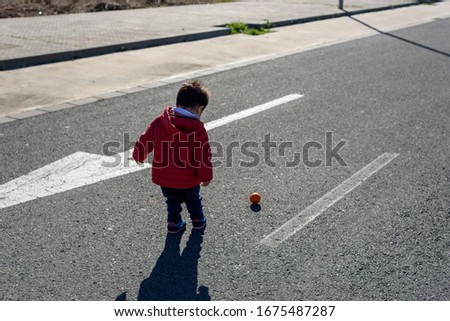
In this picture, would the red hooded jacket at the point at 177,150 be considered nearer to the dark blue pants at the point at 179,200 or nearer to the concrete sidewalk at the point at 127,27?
the dark blue pants at the point at 179,200

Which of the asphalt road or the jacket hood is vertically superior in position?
the jacket hood

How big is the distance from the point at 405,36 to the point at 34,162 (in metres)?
12.1

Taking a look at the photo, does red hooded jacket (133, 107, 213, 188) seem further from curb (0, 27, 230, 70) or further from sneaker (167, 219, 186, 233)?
curb (0, 27, 230, 70)

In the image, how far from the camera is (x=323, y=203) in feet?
17.6

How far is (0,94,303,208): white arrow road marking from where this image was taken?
5465mm

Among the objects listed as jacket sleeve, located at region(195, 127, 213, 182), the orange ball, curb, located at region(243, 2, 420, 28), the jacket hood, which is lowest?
curb, located at region(243, 2, 420, 28)

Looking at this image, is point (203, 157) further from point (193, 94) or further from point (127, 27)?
point (127, 27)

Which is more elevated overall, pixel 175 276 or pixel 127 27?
pixel 175 276

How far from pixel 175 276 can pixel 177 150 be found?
91 cm

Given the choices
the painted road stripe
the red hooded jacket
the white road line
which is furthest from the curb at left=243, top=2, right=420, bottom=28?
the red hooded jacket

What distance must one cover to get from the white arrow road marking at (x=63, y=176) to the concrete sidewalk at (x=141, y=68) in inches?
72.7

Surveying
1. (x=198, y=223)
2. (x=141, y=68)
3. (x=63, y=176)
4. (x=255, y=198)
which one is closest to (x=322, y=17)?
(x=141, y=68)

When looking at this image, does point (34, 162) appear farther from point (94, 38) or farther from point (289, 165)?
point (94, 38)

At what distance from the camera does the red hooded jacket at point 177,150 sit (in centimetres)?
450
